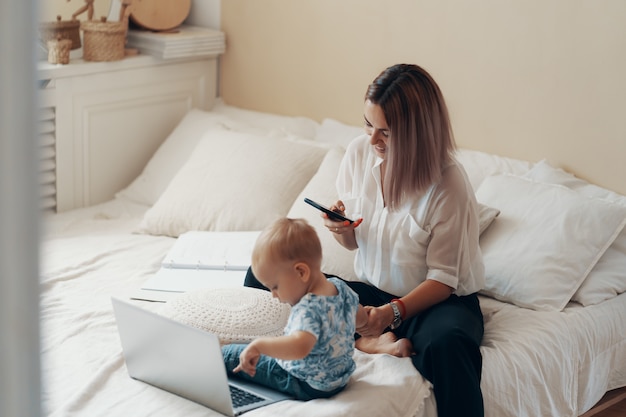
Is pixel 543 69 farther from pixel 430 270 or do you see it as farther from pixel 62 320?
pixel 62 320

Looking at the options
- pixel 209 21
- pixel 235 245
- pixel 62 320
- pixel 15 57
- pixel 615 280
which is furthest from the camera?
pixel 209 21

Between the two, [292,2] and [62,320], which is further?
[292,2]

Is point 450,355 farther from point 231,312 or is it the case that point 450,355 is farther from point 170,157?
point 170,157

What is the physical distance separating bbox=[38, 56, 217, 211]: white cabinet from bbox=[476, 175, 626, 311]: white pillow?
1437 millimetres

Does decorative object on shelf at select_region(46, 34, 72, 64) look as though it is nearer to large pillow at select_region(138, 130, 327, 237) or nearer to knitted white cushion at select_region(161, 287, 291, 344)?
large pillow at select_region(138, 130, 327, 237)

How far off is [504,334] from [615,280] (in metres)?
0.41

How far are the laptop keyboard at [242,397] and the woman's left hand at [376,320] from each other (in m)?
0.27

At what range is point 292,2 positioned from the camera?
2957 mm

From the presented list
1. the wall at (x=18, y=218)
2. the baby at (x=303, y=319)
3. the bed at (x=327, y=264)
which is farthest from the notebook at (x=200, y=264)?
the wall at (x=18, y=218)

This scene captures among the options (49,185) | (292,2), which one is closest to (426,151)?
(292,2)

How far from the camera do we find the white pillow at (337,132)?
9.20 feet

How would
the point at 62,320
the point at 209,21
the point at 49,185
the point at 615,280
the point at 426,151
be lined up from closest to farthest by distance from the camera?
the point at 426,151 < the point at 62,320 < the point at 615,280 < the point at 49,185 < the point at 209,21

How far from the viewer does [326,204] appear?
2.33m

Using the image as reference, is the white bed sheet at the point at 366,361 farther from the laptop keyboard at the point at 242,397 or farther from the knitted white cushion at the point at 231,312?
the knitted white cushion at the point at 231,312
